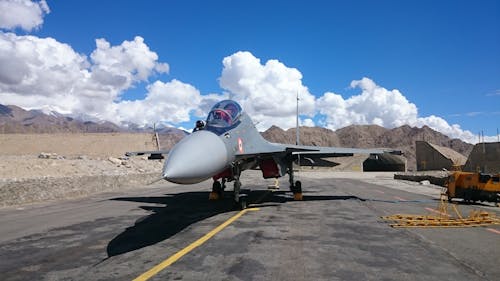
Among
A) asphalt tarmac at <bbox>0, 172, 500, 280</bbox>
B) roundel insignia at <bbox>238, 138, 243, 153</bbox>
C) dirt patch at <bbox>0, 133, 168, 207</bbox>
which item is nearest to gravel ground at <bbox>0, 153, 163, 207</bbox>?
dirt patch at <bbox>0, 133, 168, 207</bbox>

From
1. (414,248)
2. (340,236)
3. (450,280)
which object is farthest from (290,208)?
(450,280)

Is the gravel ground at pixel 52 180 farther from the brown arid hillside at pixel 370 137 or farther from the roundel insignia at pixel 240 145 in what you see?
the brown arid hillside at pixel 370 137

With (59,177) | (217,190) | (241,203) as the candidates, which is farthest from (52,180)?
(241,203)

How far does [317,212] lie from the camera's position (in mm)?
12906

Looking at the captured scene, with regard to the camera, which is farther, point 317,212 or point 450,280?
point 317,212

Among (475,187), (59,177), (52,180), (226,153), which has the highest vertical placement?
(226,153)

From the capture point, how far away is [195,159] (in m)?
8.02

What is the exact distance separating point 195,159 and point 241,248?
2.14 meters

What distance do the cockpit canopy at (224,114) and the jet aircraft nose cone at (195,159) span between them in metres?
1.67

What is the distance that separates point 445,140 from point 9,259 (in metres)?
205

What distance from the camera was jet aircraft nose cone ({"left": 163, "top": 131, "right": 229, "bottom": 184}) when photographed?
735 centimetres

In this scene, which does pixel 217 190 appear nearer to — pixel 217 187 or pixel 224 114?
pixel 217 187

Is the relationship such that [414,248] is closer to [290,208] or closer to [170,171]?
[170,171]

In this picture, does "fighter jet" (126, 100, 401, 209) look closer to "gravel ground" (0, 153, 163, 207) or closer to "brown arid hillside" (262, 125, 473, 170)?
"gravel ground" (0, 153, 163, 207)
